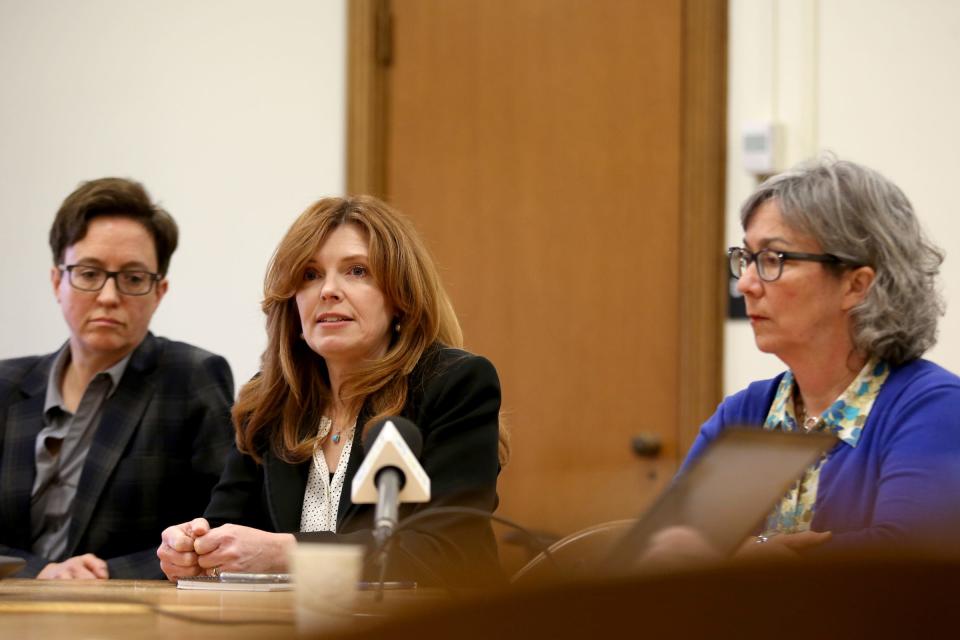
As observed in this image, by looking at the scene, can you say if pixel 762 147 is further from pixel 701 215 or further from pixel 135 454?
pixel 135 454

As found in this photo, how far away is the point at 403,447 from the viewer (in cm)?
141

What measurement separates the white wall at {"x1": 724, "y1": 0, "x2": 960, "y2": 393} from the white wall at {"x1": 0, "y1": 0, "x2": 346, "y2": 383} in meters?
1.45

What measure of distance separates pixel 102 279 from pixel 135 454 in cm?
45

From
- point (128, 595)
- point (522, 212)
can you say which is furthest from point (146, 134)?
point (128, 595)

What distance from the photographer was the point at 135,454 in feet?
9.30

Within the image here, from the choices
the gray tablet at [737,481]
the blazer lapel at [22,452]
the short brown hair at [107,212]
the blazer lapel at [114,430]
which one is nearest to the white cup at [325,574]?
the gray tablet at [737,481]

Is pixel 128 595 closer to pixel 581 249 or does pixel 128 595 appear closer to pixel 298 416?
pixel 298 416

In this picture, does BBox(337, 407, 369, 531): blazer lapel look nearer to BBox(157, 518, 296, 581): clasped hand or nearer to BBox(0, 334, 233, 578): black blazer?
BBox(157, 518, 296, 581): clasped hand

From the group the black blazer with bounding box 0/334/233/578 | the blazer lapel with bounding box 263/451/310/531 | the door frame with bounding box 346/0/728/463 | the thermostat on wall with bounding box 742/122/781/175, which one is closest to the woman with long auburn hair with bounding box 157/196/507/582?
the blazer lapel with bounding box 263/451/310/531

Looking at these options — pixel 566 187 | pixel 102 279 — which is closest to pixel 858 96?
pixel 566 187

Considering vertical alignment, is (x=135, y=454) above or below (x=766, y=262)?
below

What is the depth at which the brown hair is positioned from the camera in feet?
7.77

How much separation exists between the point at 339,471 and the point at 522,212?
1.84 meters

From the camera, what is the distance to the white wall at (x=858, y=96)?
3.36 metres
